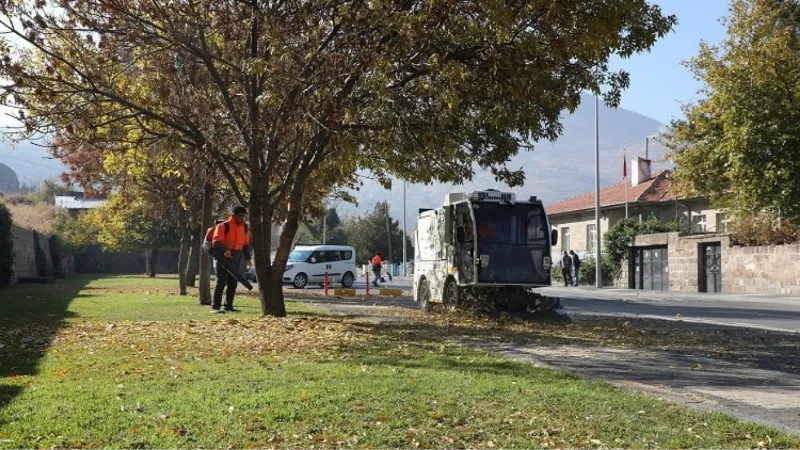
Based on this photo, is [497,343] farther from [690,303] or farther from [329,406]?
[690,303]

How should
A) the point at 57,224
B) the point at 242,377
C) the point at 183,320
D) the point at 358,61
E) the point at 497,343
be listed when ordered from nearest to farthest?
the point at 242,377 → the point at 497,343 → the point at 358,61 → the point at 183,320 → the point at 57,224

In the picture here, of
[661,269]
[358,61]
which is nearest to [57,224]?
[661,269]

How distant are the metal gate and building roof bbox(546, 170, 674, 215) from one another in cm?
419

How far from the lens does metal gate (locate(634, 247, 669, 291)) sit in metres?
38.1

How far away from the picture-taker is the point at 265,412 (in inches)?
248

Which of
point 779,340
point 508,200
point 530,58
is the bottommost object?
point 779,340

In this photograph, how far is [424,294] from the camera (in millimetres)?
20562

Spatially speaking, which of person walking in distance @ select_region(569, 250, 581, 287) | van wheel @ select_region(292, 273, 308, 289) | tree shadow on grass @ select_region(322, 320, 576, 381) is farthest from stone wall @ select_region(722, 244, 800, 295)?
tree shadow on grass @ select_region(322, 320, 576, 381)

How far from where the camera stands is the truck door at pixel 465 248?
1761 cm

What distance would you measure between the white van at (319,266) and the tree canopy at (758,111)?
1885 centimetres

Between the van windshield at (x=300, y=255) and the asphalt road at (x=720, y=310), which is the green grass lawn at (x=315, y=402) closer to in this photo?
the asphalt road at (x=720, y=310)

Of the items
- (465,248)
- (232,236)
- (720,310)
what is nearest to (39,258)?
(232,236)

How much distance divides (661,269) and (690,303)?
1087 cm

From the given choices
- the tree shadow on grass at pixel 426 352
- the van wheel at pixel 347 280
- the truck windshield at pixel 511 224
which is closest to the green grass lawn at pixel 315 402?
the tree shadow on grass at pixel 426 352
